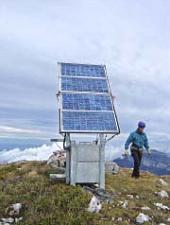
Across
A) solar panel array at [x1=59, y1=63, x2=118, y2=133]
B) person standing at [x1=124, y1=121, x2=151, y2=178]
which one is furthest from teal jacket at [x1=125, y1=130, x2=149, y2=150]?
solar panel array at [x1=59, y1=63, x2=118, y2=133]

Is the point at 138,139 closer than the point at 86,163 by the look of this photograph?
No

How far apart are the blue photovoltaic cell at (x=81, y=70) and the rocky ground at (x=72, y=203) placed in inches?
163

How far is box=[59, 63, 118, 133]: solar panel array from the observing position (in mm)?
17875

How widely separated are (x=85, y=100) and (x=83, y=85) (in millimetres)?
1028

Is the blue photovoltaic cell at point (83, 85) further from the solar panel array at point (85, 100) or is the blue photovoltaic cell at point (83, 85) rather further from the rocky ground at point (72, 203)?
the rocky ground at point (72, 203)

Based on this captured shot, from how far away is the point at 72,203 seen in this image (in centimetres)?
1571

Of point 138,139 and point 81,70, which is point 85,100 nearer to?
point 81,70

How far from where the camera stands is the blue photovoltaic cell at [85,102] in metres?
18.6

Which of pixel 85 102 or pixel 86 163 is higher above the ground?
pixel 85 102

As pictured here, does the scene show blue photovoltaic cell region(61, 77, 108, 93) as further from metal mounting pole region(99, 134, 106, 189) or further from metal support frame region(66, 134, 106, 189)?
metal mounting pole region(99, 134, 106, 189)

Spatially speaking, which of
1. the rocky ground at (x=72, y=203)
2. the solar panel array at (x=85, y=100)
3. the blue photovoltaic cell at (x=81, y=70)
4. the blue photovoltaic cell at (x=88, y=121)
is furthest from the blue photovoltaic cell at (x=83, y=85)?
the rocky ground at (x=72, y=203)

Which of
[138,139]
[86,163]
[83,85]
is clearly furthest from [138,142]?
[86,163]

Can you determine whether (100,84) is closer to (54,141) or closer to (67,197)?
(54,141)

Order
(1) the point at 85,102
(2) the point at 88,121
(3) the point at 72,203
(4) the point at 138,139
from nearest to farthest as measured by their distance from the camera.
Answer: (3) the point at 72,203 < (2) the point at 88,121 < (1) the point at 85,102 < (4) the point at 138,139
